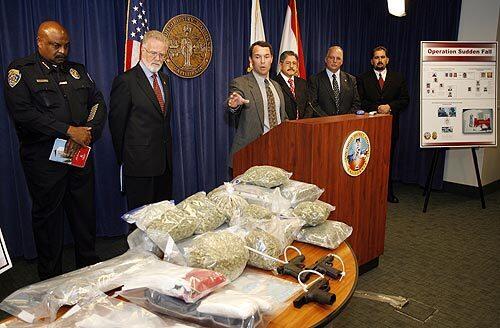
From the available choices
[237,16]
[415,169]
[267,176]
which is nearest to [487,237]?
[415,169]

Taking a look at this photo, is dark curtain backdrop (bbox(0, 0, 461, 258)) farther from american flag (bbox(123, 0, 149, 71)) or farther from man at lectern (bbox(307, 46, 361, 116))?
man at lectern (bbox(307, 46, 361, 116))

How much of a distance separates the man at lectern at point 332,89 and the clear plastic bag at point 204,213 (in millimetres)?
2605

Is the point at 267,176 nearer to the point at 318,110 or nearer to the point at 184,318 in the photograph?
the point at 184,318

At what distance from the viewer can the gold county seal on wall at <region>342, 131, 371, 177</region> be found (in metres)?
2.43

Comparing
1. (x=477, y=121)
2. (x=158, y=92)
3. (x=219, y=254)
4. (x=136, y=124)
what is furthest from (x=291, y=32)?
(x=219, y=254)

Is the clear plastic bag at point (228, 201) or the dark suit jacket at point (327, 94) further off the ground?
the dark suit jacket at point (327, 94)

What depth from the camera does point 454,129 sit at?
4375 mm

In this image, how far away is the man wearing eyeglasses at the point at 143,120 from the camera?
2828mm

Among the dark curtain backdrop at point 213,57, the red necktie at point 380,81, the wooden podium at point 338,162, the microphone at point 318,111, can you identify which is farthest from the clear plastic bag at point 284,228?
the red necktie at point 380,81

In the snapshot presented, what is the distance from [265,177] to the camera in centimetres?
179

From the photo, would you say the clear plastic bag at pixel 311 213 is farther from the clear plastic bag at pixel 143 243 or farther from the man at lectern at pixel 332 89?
the man at lectern at pixel 332 89

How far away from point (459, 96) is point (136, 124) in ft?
11.0

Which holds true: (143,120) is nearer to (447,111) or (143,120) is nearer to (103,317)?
(103,317)

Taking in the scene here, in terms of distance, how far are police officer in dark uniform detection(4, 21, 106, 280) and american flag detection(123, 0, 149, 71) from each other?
0.57 m
